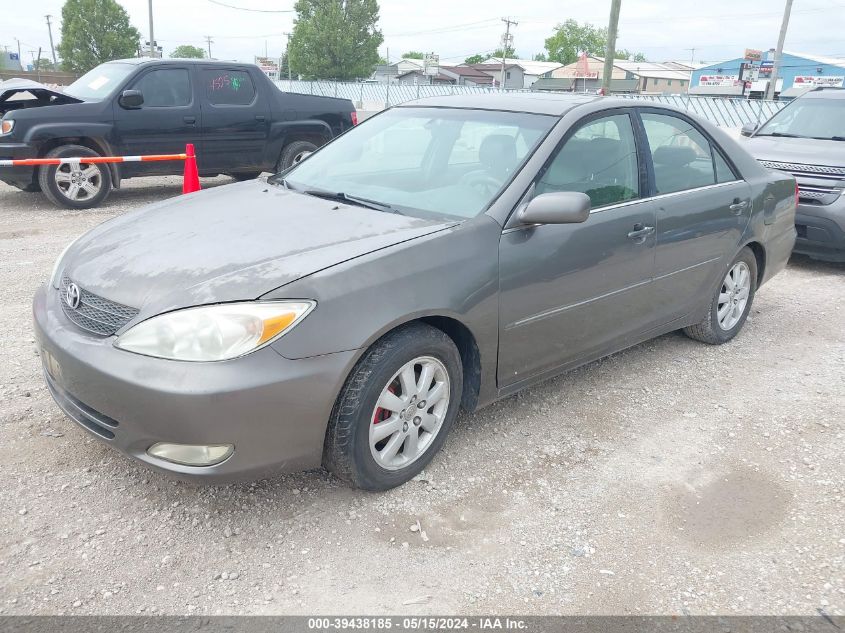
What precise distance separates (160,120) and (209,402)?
295 inches

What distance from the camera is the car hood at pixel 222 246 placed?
264 centimetres

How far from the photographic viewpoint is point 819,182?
701cm

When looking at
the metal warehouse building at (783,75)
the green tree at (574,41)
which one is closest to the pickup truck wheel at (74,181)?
the metal warehouse building at (783,75)

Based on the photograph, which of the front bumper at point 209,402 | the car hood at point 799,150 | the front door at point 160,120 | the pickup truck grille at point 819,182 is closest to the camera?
the front bumper at point 209,402

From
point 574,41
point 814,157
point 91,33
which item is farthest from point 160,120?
point 574,41

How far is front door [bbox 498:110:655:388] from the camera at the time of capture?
3264 millimetres

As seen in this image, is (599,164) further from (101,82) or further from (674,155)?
(101,82)

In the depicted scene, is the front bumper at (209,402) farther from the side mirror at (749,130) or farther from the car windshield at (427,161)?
the side mirror at (749,130)

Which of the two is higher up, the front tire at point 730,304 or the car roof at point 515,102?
the car roof at point 515,102

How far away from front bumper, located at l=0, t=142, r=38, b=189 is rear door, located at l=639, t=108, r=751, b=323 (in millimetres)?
7034

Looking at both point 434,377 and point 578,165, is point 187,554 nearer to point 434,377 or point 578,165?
point 434,377

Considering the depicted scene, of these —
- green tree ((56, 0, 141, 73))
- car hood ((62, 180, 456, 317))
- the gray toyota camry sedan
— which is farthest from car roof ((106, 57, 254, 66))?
green tree ((56, 0, 141, 73))

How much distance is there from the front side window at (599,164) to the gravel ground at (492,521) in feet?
3.84

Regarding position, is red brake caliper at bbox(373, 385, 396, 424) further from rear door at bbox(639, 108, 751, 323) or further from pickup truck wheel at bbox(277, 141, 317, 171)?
pickup truck wheel at bbox(277, 141, 317, 171)
